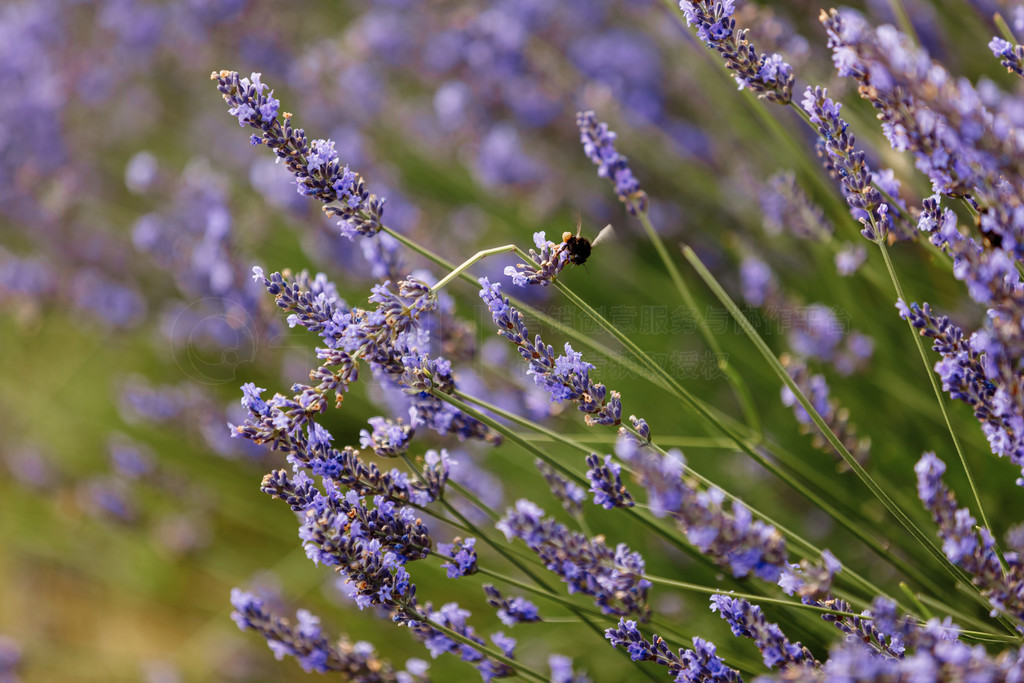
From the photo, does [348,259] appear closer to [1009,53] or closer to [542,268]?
[542,268]

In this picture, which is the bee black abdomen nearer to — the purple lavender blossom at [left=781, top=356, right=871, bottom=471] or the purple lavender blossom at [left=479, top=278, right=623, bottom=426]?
the purple lavender blossom at [left=479, top=278, right=623, bottom=426]

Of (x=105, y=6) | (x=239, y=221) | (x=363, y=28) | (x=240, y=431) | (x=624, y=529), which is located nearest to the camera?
(x=240, y=431)

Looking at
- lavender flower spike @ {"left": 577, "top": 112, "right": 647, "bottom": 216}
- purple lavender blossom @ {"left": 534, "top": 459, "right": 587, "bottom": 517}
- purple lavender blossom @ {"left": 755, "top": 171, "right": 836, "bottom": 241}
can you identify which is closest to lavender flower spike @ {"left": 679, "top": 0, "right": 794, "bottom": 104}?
lavender flower spike @ {"left": 577, "top": 112, "right": 647, "bottom": 216}

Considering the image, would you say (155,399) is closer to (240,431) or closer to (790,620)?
(240,431)

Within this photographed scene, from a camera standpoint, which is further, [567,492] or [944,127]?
[567,492]

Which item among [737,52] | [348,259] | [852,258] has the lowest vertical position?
[737,52]

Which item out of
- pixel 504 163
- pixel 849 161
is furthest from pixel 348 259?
pixel 849 161

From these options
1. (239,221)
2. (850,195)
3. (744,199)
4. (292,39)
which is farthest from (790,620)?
(292,39)
